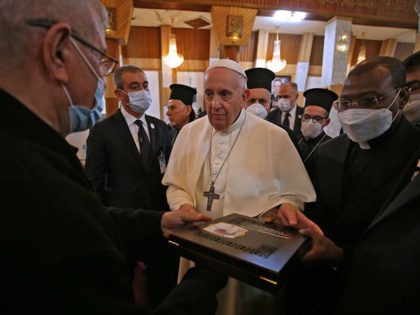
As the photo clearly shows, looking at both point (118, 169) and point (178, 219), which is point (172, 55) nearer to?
point (118, 169)

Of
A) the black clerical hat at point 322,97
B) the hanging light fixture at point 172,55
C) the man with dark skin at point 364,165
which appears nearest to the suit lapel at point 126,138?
the man with dark skin at point 364,165

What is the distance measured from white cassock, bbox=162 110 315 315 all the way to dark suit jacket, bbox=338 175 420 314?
0.69 metres

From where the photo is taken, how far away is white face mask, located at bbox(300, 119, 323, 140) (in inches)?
135

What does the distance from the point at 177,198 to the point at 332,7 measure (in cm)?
825

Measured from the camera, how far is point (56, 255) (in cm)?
59

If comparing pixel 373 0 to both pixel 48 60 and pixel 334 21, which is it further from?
pixel 48 60

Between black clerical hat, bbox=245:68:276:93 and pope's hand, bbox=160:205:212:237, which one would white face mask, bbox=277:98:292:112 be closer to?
black clerical hat, bbox=245:68:276:93

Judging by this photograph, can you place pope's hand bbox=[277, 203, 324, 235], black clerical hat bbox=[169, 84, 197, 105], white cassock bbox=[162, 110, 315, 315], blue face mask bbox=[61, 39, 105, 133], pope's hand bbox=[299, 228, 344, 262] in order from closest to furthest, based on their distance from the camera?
1. blue face mask bbox=[61, 39, 105, 133]
2. pope's hand bbox=[299, 228, 344, 262]
3. pope's hand bbox=[277, 203, 324, 235]
4. white cassock bbox=[162, 110, 315, 315]
5. black clerical hat bbox=[169, 84, 197, 105]

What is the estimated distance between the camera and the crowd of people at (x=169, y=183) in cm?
61

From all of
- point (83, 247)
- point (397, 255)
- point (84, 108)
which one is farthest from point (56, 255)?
point (397, 255)

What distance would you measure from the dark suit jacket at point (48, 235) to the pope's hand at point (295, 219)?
1.01 meters

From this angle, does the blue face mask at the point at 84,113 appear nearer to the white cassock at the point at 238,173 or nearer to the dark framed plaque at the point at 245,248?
the dark framed plaque at the point at 245,248

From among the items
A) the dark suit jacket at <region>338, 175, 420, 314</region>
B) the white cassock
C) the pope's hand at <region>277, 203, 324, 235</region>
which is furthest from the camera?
the white cassock

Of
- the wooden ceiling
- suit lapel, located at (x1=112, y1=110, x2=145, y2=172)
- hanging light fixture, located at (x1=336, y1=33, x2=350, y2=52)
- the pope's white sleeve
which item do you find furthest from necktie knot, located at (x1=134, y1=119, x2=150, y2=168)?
hanging light fixture, located at (x1=336, y1=33, x2=350, y2=52)
